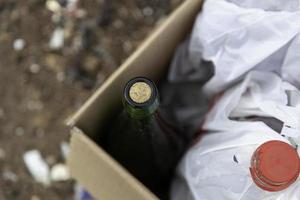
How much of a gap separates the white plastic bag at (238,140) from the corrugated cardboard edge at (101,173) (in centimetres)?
8

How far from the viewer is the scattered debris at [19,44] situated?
1.04 metres

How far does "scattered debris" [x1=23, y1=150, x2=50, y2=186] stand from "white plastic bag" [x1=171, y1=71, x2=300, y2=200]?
384 mm

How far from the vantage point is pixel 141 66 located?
2.19 ft

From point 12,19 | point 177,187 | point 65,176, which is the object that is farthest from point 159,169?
point 12,19

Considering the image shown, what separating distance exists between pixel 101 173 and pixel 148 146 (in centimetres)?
9

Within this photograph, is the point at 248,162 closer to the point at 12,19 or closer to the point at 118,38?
the point at 118,38

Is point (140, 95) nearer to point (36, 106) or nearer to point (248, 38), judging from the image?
point (248, 38)

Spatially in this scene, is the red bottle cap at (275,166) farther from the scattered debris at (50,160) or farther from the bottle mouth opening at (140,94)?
the scattered debris at (50,160)

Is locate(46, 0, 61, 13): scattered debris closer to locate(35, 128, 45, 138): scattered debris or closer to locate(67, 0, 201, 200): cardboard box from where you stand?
locate(35, 128, 45, 138): scattered debris

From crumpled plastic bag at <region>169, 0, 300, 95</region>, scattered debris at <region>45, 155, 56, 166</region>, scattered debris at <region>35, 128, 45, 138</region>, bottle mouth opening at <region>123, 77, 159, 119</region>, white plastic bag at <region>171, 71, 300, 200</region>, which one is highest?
bottle mouth opening at <region>123, 77, 159, 119</region>

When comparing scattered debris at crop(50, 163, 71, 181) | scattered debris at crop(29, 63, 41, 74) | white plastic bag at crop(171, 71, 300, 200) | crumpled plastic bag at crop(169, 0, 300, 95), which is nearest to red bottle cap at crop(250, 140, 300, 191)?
white plastic bag at crop(171, 71, 300, 200)

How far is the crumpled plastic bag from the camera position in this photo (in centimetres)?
59

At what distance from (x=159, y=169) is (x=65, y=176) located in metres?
0.32

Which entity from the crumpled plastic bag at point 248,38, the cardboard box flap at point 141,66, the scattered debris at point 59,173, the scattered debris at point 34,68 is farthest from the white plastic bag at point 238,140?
the scattered debris at point 34,68
